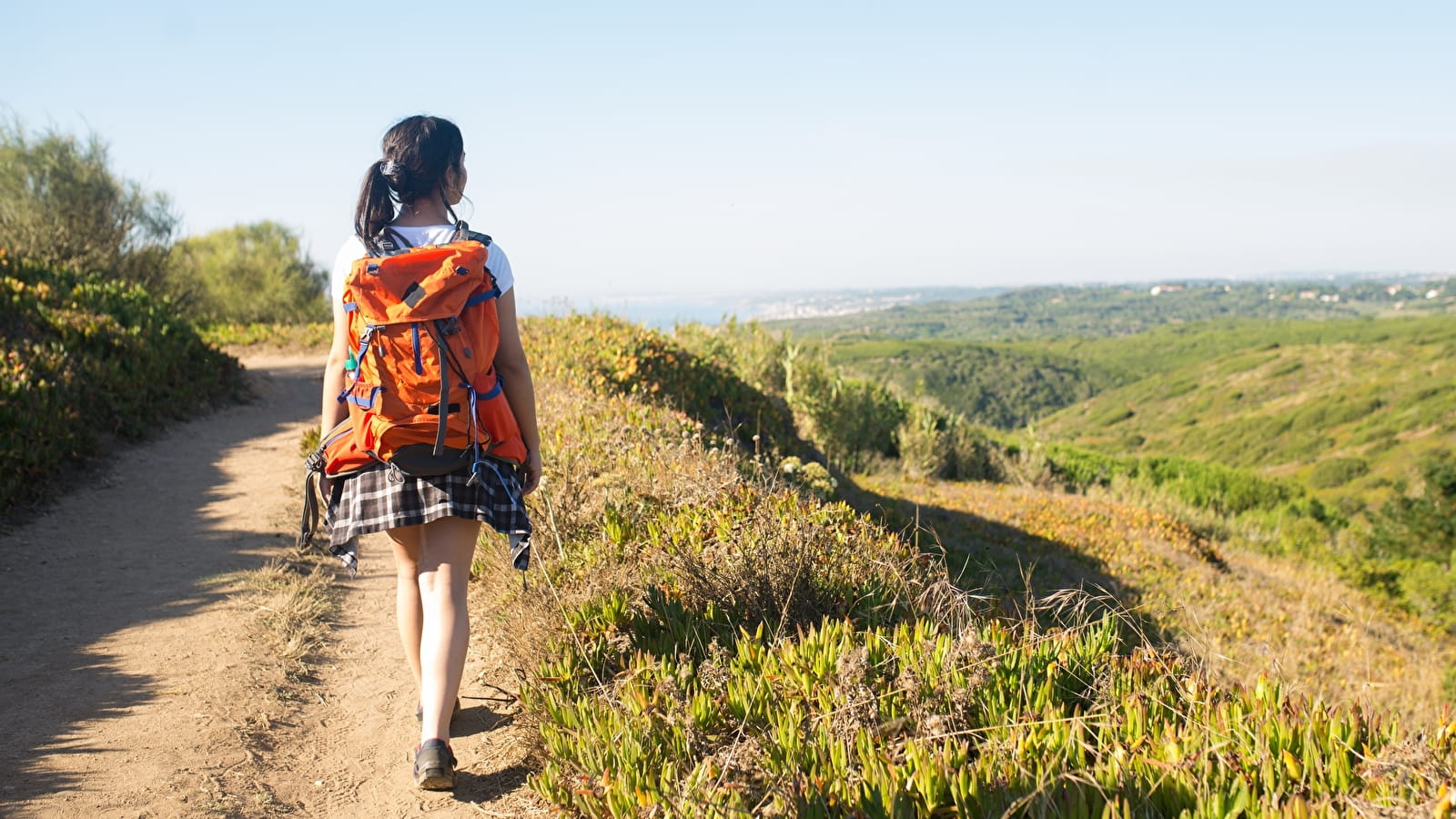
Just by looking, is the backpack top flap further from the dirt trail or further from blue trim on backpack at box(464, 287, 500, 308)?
the dirt trail

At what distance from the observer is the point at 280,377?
12.0 metres

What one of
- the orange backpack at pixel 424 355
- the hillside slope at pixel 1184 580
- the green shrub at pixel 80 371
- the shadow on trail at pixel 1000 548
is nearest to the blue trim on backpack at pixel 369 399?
the orange backpack at pixel 424 355

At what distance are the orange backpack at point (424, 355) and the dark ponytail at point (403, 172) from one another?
0.11 m

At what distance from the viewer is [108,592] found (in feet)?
16.1

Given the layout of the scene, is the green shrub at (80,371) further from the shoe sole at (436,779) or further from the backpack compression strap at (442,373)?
the backpack compression strap at (442,373)

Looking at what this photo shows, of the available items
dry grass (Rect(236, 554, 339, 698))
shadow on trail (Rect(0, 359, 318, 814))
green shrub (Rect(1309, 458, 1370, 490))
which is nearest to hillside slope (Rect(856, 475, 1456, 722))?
dry grass (Rect(236, 554, 339, 698))

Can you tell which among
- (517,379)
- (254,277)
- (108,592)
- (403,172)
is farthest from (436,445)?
(254,277)

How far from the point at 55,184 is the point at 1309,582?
19.4 metres

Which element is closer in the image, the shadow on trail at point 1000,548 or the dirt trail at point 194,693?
the dirt trail at point 194,693

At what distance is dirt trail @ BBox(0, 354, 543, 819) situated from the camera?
114 inches

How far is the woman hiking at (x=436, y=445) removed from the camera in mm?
2668

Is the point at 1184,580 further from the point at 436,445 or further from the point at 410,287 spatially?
the point at 410,287

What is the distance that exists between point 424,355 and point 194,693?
211cm

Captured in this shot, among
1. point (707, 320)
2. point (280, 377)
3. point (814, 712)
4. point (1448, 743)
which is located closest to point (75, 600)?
point (814, 712)
